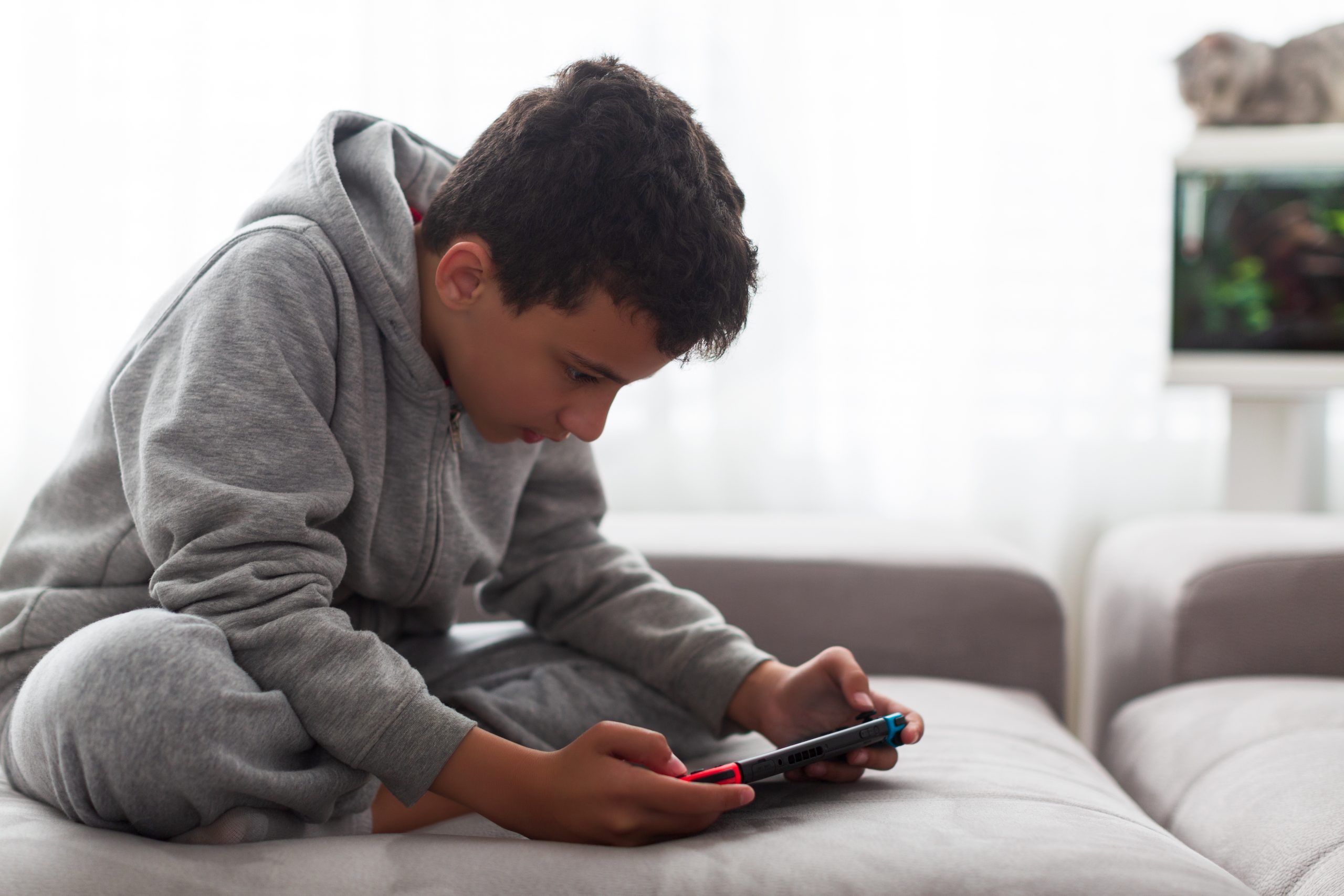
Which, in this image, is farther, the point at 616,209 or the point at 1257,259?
the point at 1257,259

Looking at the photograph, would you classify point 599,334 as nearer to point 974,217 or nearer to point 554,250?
point 554,250

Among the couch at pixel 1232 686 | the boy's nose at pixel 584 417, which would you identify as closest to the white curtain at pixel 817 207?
the couch at pixel 1232 686

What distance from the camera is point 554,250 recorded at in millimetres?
687

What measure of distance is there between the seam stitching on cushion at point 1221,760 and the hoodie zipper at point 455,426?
1.93 ft

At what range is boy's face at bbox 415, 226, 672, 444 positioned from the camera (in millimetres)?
698

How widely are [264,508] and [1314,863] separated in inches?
24.5

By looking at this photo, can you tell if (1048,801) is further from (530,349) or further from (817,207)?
(817,207)

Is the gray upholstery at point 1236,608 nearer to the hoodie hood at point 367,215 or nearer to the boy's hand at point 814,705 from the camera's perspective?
the boy's hand at point 814,705

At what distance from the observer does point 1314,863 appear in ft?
1.95


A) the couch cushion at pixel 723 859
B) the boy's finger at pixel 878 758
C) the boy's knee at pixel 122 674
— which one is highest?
the boy's knee at pixel 122 674

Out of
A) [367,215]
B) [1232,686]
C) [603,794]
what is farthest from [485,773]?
[1232,686]

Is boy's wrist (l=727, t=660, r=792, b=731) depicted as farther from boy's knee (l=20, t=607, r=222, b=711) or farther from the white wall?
the white wall

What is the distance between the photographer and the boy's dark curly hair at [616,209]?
68cm

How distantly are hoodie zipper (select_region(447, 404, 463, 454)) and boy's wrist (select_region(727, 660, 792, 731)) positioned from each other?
277 mm
